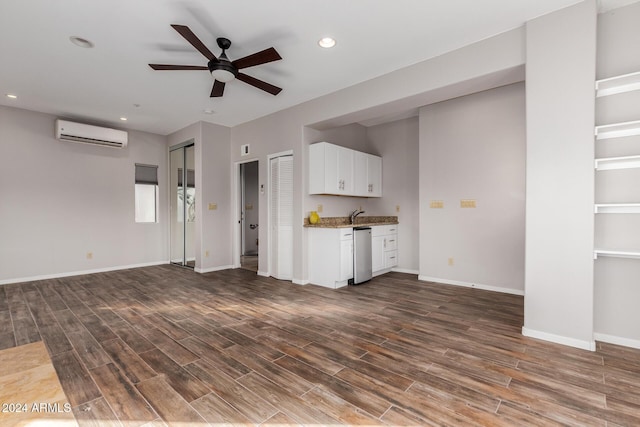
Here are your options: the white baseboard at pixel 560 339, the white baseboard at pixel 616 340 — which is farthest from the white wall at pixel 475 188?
the white baseboard at pixel 560 339

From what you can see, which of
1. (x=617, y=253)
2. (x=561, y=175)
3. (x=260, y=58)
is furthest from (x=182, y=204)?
(x=617, y=253)

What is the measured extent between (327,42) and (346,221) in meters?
3.33

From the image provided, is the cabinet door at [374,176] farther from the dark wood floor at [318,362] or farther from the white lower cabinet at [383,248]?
the dark wood floor at [318,362]

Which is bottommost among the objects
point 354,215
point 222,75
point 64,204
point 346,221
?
point 346,221

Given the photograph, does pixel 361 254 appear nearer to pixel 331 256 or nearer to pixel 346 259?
pixel 346 259

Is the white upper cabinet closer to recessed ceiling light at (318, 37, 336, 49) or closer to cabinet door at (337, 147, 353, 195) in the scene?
cabinet door at (337, 147, 353, 195)

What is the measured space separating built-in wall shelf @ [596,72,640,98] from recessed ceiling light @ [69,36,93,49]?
4854mm

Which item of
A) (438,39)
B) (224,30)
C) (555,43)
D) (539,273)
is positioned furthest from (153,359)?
(555,43)

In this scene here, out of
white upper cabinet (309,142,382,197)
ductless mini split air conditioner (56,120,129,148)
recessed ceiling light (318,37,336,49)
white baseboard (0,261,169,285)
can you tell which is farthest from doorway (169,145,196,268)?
recessed ceiling light (318,37,336,49)

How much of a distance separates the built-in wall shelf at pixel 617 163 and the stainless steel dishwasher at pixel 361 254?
301 cm

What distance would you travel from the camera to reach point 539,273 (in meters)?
2.75

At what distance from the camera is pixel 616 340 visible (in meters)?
2.61

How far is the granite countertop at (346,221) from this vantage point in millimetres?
4918

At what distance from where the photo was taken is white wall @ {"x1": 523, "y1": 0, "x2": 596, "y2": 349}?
99.5 inches
